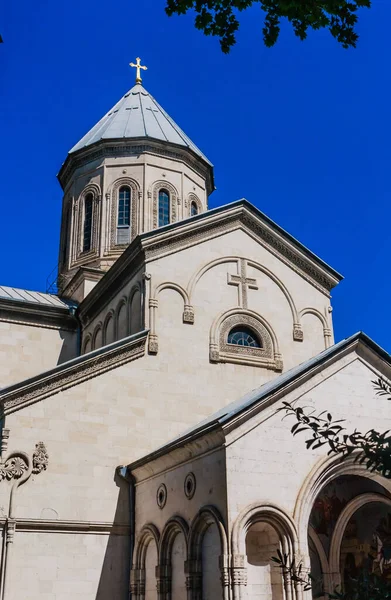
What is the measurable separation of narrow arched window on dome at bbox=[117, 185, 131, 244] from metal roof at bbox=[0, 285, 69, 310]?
110 inches

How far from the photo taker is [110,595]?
12.2 m

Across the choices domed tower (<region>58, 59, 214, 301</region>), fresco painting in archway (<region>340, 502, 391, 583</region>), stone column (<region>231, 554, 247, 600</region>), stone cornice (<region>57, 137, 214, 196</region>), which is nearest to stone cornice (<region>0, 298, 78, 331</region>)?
domed tower (<region>58, 59, 214, 301</region>)

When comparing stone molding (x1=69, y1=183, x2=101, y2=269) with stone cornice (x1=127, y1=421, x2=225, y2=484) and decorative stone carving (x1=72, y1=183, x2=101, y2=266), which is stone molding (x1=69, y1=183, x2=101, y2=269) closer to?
decorative stone carving (x1=72, y1=183, x2=101, y2=266)

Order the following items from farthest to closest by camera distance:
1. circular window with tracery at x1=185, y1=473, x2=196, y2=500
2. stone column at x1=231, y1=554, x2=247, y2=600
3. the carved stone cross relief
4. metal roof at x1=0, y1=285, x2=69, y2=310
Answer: metal roof at x1=0, y1=285, x2=69, y2=310
the carved stone cross relief
circular window with tracery at x1=185, y1=473, x2=196, y2=500
stone column at x1=231, y1=554, x2=247, y2=600

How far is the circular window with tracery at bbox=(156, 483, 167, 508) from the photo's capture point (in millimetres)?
11734

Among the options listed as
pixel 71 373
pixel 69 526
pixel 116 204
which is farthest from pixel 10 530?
pixel 116 204

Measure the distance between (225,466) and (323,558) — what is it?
14.6 ft

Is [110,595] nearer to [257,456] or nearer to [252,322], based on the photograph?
[257,456]

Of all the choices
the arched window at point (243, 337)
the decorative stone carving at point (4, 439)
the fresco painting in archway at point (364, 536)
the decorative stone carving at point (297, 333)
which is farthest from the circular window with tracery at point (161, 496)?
the decorative stone carving at point (297, 333)

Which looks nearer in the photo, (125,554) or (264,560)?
(264,560)

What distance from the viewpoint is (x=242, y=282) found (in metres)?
15.9

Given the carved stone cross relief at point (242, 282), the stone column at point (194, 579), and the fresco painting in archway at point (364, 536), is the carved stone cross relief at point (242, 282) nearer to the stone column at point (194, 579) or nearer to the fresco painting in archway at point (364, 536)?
the fresco painting in archway at point (364, 536)

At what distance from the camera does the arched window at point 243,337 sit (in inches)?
609

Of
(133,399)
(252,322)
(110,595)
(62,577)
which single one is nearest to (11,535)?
(62,577)
